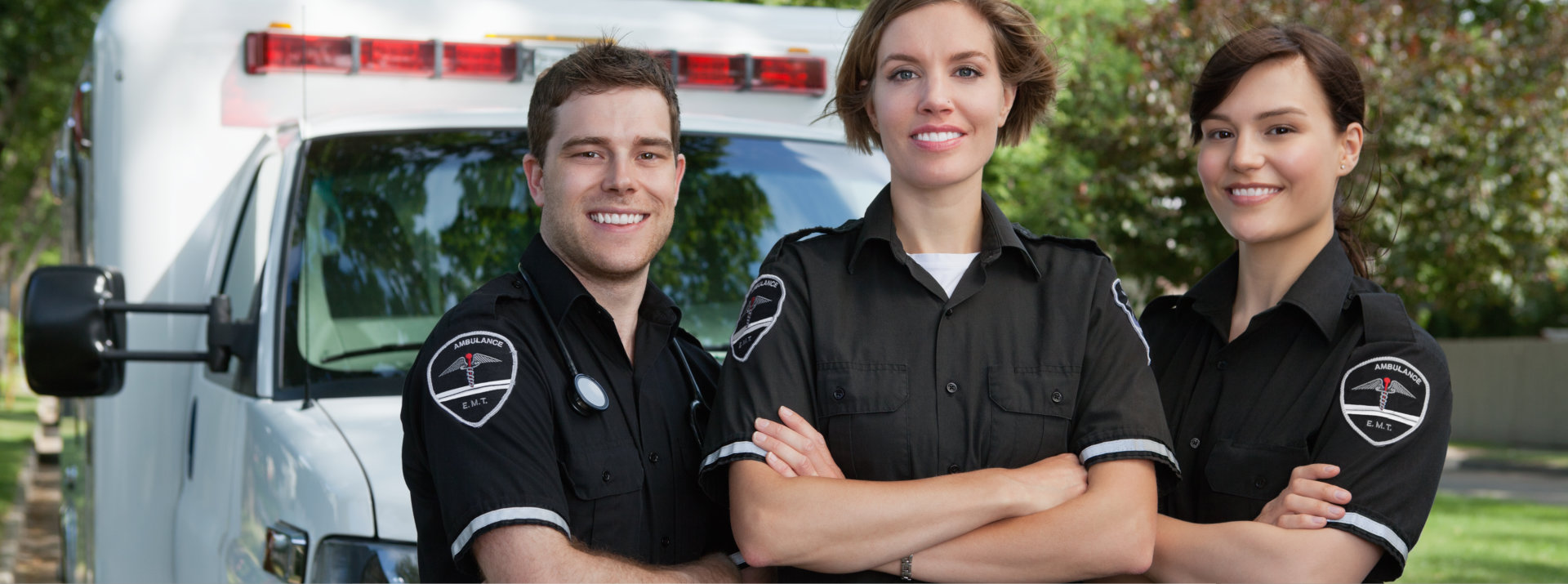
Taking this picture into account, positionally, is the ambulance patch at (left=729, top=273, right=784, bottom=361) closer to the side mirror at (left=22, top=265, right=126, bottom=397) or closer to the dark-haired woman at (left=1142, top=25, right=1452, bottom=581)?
the dark-haired woman at (left=1142, top=25, right=1452, bottom=581)

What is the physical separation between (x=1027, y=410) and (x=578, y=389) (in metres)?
0.80

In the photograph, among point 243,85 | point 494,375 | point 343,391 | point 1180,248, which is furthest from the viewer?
point 1180,248

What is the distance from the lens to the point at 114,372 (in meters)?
3.70

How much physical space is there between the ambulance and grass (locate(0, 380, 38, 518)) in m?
8.98

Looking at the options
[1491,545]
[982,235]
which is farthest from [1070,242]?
[1491,545]

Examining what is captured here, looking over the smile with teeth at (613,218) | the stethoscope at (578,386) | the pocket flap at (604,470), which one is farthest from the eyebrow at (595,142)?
the pocket flap at (604,470)

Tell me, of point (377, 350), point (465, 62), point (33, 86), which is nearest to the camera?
point (377, 350)

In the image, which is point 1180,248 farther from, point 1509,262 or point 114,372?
point 114,372

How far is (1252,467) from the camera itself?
8.52 ft

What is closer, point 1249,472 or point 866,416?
point 866,416

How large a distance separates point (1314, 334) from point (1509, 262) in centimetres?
1249

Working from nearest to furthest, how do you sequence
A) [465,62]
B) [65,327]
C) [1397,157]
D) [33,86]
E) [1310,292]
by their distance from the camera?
1. [1310,292]
2. [65,327]
3. [465,62]
4. [1397,157]
5. [33,86]

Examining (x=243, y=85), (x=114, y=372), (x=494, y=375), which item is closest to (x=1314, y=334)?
(x=494, y=375)

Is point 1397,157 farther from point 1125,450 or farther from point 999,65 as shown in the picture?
point 1125,450
